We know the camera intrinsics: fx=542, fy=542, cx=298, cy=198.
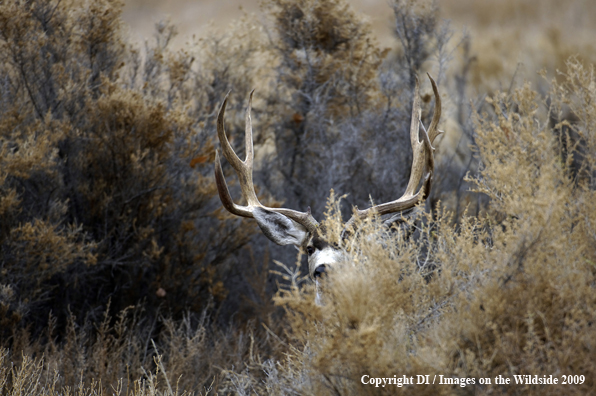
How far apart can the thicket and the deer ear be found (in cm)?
44

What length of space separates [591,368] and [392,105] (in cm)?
606

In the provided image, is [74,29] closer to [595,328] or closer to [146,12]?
[595,328]

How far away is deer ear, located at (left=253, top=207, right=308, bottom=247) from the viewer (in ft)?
12.7

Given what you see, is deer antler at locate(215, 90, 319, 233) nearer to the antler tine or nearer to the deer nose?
the antler tine

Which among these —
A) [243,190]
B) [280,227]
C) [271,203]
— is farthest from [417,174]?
[271,203]

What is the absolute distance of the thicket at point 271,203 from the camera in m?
2.34

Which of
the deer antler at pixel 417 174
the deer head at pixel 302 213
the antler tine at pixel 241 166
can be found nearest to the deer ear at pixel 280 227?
the deer head at pixel 302 213

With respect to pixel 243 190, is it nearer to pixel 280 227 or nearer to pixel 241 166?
pixel 241 166

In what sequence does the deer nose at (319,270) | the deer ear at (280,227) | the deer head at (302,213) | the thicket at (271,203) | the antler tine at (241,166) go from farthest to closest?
the antler tine at (241,166) → the deer ear at (280,227) → the deer head at (302,213) → the deer nose at (319,270) → the thicket at (271,203)

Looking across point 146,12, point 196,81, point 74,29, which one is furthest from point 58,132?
point 146,12

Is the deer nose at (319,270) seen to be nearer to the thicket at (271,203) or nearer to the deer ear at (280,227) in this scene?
the thicket at (271,203)

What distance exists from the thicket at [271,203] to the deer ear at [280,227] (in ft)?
1.44

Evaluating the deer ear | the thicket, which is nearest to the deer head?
the deer ear

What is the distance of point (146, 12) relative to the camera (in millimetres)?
23453
